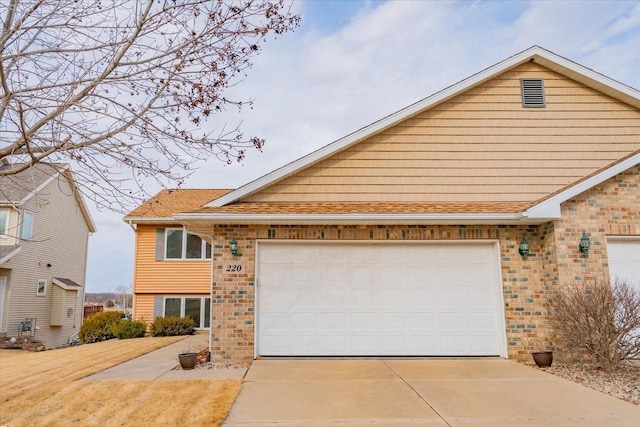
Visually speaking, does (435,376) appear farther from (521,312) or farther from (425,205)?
(425,205)

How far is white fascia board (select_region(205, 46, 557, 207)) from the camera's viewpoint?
9703mm

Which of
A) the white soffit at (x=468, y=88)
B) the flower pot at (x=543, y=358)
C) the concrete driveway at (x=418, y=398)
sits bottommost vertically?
the concrete driveway at (x=418, y=398)

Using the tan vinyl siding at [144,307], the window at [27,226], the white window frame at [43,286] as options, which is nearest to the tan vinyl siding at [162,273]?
the tan vinyl siding at [144,307]

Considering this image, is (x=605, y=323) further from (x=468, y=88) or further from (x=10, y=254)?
(x=10, y=254)

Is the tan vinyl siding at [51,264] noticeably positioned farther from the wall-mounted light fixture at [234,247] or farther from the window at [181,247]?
the wall-mounted light fixture at [234,247]

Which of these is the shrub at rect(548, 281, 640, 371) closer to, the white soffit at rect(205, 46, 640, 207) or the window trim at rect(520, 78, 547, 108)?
the window trim at rect(520, 78, 547, 108)

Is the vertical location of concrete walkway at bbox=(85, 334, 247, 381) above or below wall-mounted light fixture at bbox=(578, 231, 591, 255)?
below

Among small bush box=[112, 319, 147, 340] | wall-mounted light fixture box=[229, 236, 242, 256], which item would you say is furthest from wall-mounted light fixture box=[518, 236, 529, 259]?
small bush box=[112, 319, 147, 340]

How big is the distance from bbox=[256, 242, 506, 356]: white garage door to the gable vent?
3683 millimetres

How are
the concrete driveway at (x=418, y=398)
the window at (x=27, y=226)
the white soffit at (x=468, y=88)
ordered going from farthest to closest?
the window at (x=27, y=226) < the white soffit at (x=468, y=88) < the concrete driveway at (x=418, y=398)

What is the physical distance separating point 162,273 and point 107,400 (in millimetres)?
11575

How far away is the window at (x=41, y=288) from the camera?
752 inches

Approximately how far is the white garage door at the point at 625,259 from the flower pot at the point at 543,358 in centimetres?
204

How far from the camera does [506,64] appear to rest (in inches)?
416
